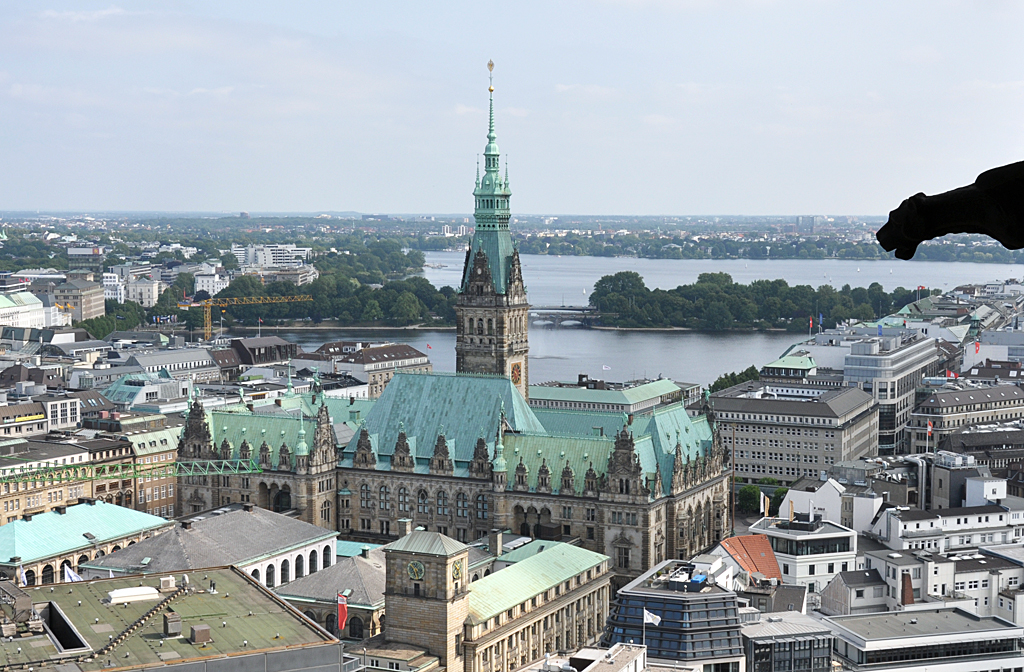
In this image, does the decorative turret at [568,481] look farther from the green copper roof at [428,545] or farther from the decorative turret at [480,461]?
the green copper roof at [428,545]

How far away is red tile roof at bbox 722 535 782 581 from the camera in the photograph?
216 ft

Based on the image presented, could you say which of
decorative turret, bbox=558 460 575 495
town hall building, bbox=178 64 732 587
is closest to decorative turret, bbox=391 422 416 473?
town hall building, bbox=178 64 732 587

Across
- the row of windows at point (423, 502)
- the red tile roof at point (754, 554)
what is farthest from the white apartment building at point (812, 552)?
the row of windows at point (423, 502)

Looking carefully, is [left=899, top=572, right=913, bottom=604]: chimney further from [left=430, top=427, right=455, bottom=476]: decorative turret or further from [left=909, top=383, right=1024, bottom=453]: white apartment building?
[left=909, top=383, right=1024, bottom=453]: white apartment building

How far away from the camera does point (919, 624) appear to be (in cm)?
5541

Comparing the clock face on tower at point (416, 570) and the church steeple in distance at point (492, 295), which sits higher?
the church steeple in distance at point (492, 295)

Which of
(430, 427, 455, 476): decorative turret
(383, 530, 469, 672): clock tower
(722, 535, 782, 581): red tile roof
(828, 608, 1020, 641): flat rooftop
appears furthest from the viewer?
(430, 427, 455, 476): decorative turret

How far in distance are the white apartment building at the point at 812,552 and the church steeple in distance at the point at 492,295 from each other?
1849 centimetres

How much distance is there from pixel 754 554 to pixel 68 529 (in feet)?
111

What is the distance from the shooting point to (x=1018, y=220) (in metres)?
4.78

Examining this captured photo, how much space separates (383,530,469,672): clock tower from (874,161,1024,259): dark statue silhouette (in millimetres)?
46444

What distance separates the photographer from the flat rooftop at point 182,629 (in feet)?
120

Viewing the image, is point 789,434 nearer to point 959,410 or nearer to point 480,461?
point 959,410

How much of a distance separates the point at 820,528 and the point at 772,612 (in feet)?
35.0
